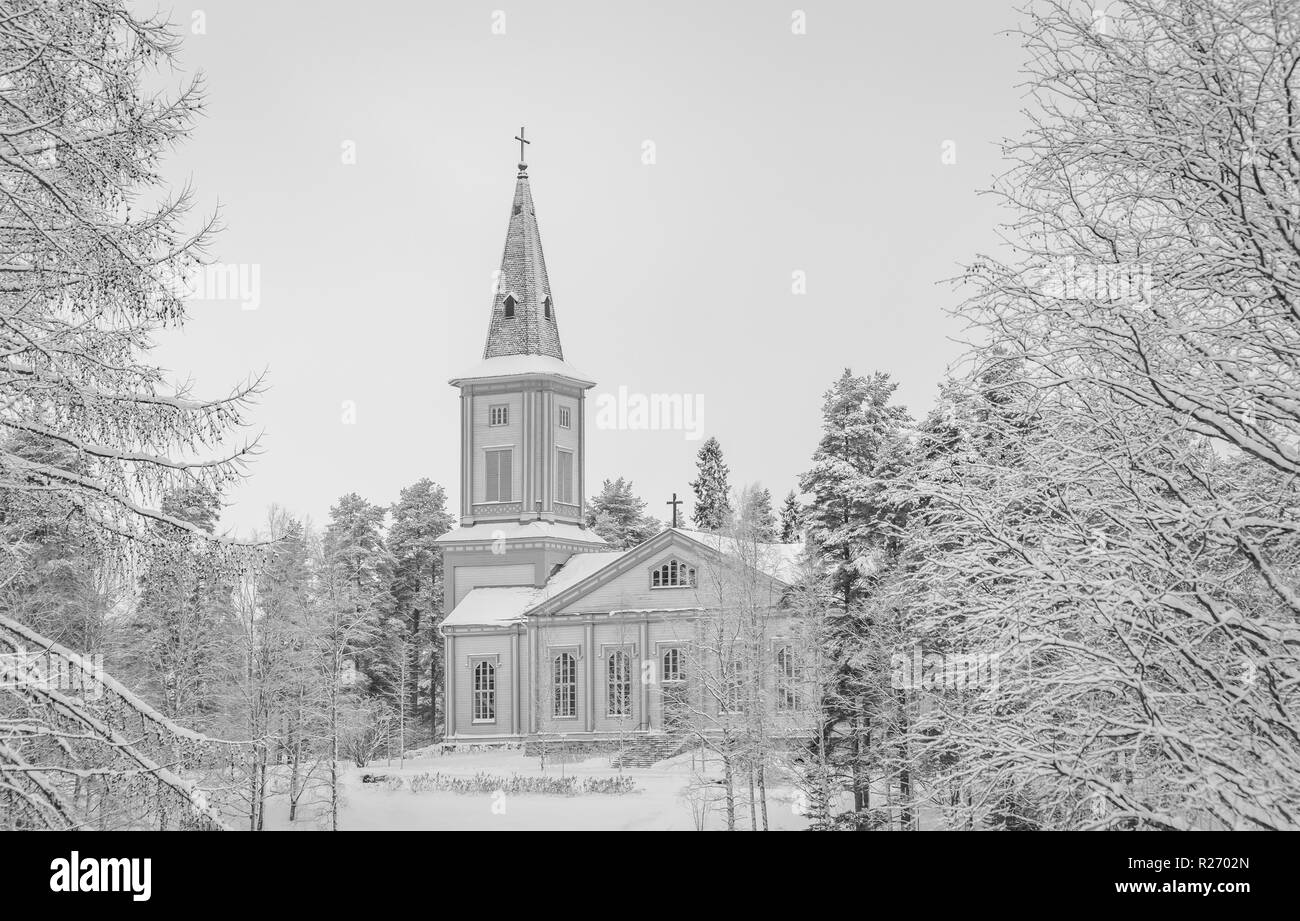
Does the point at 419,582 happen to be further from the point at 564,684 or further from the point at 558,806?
the point at 558,806

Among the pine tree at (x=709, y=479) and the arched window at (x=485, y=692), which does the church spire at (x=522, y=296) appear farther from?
the pine tree at (x=709, y=479)

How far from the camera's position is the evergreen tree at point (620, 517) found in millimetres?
87125

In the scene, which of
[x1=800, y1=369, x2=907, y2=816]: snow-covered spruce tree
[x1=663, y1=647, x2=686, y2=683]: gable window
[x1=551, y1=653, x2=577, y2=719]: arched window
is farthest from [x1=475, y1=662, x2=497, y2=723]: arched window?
[x1=800, y1=369, x2=907, y2=816]: snow-covered spruce tree

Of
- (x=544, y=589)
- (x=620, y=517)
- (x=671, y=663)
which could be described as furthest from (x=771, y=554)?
(x=620, y=517)

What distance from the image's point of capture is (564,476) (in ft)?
221

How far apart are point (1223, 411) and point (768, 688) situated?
31875mm

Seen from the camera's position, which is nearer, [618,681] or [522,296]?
[618,681]

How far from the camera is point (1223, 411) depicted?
28.8 ft

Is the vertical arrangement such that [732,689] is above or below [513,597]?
below

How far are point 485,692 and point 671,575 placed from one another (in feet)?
34.6

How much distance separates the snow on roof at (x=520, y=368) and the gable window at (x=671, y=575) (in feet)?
43.9

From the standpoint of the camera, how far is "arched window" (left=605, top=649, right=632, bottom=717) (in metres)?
57.7

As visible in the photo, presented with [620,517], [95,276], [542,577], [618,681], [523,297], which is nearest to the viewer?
[95,276]
